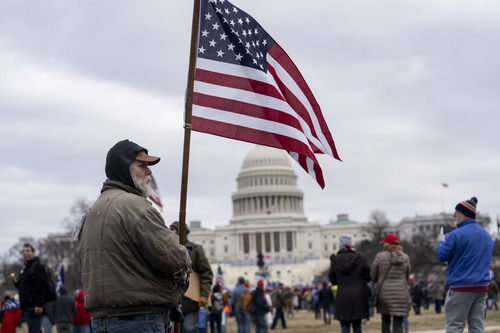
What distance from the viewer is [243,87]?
8.16 m

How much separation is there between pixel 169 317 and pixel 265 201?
146 m


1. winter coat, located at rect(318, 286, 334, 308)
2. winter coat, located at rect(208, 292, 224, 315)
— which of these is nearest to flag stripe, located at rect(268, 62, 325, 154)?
winter coat, located at rect(208, 292, 224, 315)

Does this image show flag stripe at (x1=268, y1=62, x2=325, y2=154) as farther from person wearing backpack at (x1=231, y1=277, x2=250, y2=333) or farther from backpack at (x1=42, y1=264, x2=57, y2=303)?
person wearing backpack at (x1=231, y1=277, x2=250, y2=333)

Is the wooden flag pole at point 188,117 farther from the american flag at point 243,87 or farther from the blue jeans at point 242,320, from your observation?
the blue jeans at point 242,320

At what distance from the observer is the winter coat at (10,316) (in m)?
14.3

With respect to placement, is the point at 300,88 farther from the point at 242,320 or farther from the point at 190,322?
the point at 242,320

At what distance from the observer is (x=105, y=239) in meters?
6.03

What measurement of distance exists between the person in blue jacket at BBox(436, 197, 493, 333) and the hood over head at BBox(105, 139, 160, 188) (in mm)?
4880

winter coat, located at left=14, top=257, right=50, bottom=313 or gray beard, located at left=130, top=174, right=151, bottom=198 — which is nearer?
gray beard, located at left=130, top=174, right=151, bottom=198

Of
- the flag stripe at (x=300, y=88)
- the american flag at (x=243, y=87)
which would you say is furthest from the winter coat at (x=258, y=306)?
the american flag at (x=243, y=87)

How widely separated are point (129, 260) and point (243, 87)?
8.91ft

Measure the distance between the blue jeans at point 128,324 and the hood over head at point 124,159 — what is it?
3.31 feet

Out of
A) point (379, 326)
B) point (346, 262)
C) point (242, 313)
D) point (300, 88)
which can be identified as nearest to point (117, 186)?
point (300, 88)

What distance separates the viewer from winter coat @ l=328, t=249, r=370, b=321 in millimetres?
12438
